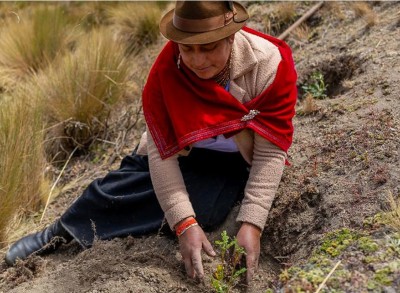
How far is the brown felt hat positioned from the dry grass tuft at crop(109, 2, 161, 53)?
3.73 metres

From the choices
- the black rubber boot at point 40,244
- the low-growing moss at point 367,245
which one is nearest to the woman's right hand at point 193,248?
the low-growing moss at point 367,245

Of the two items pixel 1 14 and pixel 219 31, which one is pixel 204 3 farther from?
pixel 1 14

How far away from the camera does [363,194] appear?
2.13 meters

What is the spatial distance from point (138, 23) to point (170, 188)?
158 inches

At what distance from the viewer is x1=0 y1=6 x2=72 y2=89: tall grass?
5.21 m

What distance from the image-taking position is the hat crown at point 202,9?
6.14 ft

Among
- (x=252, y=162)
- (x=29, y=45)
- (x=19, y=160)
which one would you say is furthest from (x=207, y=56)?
(x=29, y=45)

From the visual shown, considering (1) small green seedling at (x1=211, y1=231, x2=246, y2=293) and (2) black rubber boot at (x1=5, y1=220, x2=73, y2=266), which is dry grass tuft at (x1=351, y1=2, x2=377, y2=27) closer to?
(1) small green seedling at (x1=211, y1=231, x2=246, y2=293)

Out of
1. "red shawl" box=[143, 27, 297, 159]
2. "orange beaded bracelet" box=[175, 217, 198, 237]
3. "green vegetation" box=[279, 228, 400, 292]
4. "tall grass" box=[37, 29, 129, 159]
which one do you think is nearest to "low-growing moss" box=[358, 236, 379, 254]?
"green vegetation" box=[279, 228, 400, 292]

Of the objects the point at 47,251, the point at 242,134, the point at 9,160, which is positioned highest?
the point at 242,134

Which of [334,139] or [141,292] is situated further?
[334,139]

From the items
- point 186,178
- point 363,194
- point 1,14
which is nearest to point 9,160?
point 186,178

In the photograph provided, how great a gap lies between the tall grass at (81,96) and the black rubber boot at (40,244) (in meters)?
1.22

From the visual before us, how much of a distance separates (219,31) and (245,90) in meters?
0.33
